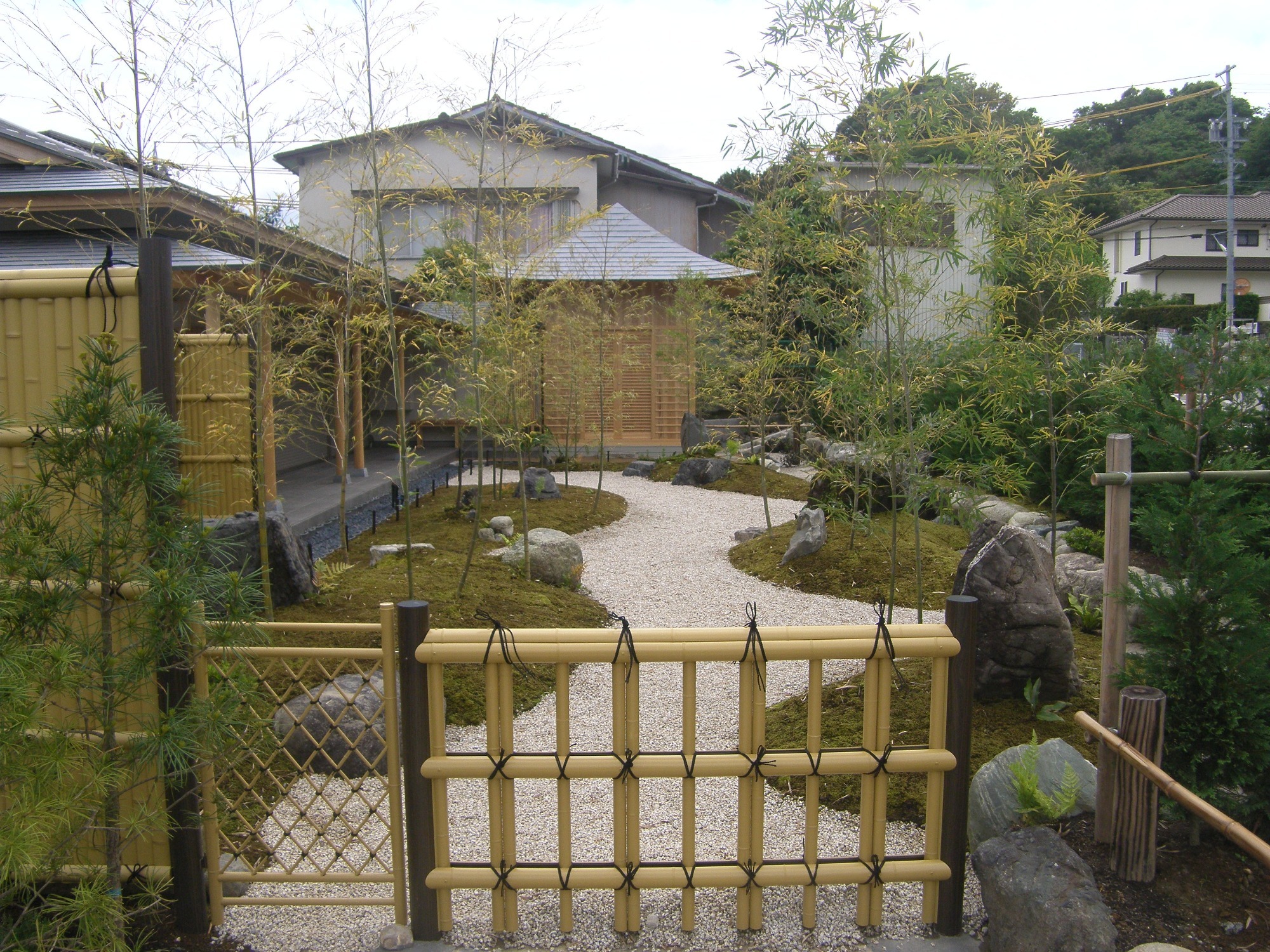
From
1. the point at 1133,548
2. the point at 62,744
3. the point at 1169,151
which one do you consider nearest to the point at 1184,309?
the point at 1169,151

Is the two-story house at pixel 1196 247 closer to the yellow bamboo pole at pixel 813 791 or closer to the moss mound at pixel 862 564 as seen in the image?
the moss mound at pixel 862 564

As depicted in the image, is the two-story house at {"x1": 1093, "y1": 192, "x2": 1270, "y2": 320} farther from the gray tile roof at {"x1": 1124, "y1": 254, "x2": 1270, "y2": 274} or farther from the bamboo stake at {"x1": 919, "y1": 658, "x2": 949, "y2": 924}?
the bamboo stake at {"x1": 919, "y1": 658, "x2": 949, "y2": 924}

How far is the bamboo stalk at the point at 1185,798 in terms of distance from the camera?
7.14 feet

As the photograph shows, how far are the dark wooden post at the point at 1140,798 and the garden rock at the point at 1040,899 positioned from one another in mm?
147

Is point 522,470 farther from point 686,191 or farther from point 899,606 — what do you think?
point 686,191

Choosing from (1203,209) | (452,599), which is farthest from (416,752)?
(1203,209)

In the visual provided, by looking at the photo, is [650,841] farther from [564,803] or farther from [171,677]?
[171,677]

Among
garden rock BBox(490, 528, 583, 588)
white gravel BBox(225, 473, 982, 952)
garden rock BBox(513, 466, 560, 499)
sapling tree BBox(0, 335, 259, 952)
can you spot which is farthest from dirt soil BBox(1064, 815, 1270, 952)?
garden rock BBox(513, 466, 560, 499)

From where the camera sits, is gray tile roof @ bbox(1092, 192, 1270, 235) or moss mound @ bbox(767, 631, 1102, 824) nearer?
moss mound @ bbox(767, 631, 1102, 824)

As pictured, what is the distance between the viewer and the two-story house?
33.1 m

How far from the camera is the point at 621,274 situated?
14625 mm

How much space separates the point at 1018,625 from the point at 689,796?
1.99m

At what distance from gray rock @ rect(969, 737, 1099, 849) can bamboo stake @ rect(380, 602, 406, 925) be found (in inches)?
72.9

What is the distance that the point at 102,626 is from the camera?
2.38 meters
